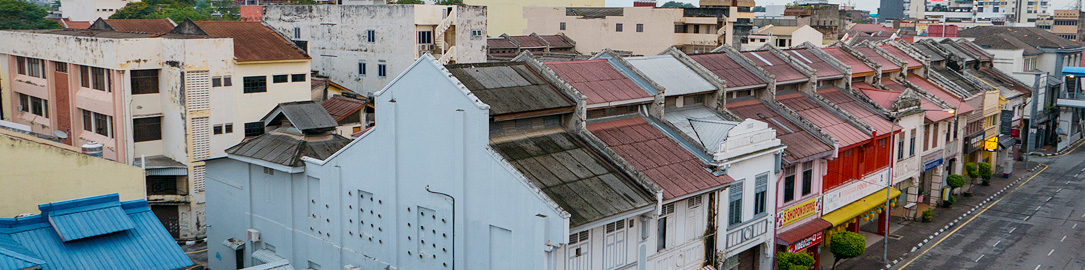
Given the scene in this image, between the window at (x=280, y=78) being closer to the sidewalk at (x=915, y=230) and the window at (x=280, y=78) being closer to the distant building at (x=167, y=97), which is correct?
the distant building at (x=167, y=97)

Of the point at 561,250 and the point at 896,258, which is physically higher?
the point at 561,250

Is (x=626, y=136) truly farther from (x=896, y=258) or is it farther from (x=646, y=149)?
(x=896, y=258)

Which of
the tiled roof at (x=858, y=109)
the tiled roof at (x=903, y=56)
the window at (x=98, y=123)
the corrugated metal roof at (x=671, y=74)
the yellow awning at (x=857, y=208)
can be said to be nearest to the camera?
the corrugated metal roof at (x=671, y=74)

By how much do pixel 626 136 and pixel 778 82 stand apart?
14083mm

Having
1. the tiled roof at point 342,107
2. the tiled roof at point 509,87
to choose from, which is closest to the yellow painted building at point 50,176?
the tiled roof at point 509,87

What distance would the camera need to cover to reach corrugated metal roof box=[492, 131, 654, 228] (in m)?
28.6

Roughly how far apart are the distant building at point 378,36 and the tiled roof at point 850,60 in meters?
26.6

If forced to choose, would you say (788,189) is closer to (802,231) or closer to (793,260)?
(802,231)

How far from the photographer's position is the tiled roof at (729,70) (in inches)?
1708

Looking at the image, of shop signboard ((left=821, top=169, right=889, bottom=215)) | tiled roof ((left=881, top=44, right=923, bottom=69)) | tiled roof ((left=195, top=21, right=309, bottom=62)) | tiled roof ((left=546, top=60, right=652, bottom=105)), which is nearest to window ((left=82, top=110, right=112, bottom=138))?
tiled roof ((left=195, top=21, right=309, bottom=62))

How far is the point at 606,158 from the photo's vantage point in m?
32.3

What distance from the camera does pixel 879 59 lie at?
194 ft

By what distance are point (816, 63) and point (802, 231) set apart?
1507cm

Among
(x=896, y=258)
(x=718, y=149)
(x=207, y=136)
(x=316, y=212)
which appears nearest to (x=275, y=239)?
(x=316, y=212)
